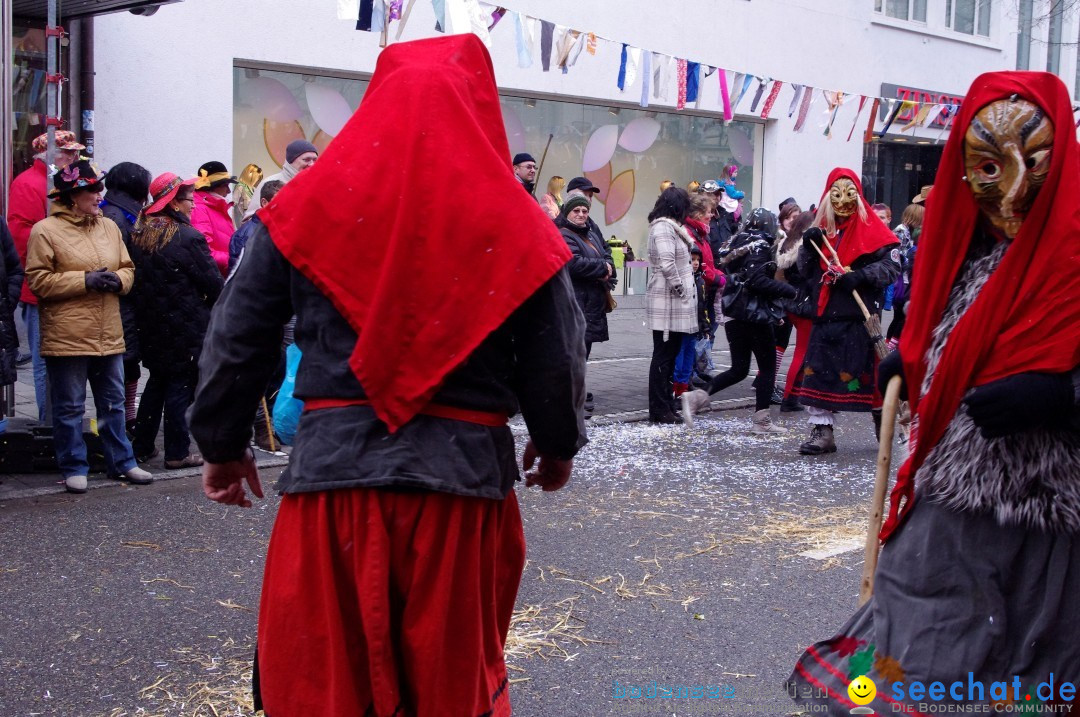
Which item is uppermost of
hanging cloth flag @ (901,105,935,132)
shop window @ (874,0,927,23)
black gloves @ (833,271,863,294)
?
shop window @ (874,0,927,23)

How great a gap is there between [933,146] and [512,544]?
2317 centimetres

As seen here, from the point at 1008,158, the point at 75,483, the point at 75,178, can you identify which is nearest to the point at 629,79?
the point at 75,178

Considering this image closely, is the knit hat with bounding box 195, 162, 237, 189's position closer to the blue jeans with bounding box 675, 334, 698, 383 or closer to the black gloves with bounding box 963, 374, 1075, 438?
the blue jeans with bounding box 675, 334, 698, 383

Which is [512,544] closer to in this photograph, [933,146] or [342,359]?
[342,359]

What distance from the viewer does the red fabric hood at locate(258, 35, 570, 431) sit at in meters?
2.37

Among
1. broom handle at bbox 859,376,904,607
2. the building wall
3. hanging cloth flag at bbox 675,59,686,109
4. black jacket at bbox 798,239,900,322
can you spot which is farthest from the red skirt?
hanging cloth flag at bbox 675,59,686,109

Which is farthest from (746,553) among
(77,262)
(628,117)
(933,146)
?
(933,146)

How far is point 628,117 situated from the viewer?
18.0 m

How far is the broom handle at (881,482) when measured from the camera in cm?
A: 303

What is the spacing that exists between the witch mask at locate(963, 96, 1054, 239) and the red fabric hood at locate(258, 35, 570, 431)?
1175 mm

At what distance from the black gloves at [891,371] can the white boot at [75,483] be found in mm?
4755

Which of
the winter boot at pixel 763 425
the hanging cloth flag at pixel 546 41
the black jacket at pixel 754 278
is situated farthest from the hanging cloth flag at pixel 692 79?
the winter boot at pixel 763 425

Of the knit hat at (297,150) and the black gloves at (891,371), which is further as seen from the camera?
the knit hat at (297,150)

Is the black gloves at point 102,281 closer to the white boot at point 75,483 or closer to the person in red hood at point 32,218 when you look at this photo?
the white boot at point 75,483
